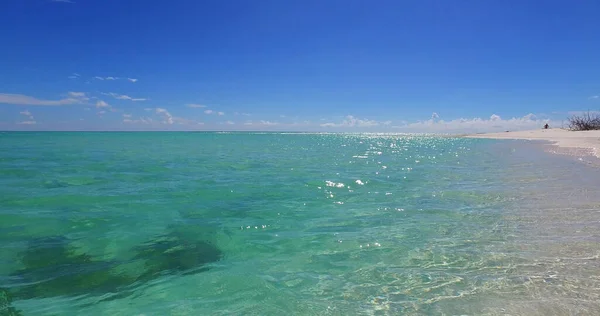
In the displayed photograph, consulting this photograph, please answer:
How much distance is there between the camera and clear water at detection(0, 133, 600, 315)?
15.9 ft

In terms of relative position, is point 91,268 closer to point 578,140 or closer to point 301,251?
point 301,251

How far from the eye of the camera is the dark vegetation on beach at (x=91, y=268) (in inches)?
209

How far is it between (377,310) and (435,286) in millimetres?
1160

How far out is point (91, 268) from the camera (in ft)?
20.3

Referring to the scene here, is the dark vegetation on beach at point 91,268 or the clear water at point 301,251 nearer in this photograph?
the clear water at point 301,251

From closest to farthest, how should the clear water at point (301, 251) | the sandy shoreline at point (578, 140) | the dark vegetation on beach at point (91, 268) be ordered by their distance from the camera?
1. the clear water at point (301, 251)
2. the dark vegetation on beach at point (91, 268)
3. the sandy shoreline at point (578, 140)

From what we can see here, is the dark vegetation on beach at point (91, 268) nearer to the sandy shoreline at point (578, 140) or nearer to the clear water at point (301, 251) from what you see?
the clear water at point (301, 251)

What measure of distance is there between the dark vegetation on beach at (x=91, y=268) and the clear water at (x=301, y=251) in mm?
32

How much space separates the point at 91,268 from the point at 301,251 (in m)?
3.75

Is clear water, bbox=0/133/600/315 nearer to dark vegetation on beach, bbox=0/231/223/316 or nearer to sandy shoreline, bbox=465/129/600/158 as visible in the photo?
dark vegetation on beach, bbox=0/231/223/316

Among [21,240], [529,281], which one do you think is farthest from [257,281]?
[21,240]

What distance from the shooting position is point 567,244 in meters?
6.73

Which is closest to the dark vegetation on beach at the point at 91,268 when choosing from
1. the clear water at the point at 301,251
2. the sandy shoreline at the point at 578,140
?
the clear water at the point at 301,251

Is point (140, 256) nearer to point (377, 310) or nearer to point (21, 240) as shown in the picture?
point (21, 240)
